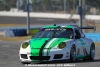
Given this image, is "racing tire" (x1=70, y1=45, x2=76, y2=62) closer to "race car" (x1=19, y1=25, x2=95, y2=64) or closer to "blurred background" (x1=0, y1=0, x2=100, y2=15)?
"race car" (x1=19, y1=25, x2=95, y2=64)

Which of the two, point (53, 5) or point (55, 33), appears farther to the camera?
point (53, 5)

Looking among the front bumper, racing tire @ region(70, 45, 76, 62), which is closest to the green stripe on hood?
the front bumper

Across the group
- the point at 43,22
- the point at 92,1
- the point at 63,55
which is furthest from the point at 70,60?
the point at 92,1

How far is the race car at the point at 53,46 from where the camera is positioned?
1484 centimetres

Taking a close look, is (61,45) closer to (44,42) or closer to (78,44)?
(44,42)

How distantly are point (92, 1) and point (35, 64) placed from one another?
155m

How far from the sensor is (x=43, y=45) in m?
14.9

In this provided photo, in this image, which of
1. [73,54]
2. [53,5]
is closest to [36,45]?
[73,54]

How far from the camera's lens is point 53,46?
14930 mm

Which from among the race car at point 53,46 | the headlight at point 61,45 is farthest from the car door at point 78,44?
the headlight at point 61,45

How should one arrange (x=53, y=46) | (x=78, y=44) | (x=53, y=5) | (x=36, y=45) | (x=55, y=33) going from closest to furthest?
(x=53, y=46) < (x=36, y=45) < (x=55, y=33) < (x=78, y=44) < (x=53, y=5)

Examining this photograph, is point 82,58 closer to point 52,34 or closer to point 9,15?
point 52,34

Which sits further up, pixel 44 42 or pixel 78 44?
pixel 44 42

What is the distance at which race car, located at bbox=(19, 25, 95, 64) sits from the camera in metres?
14.8
